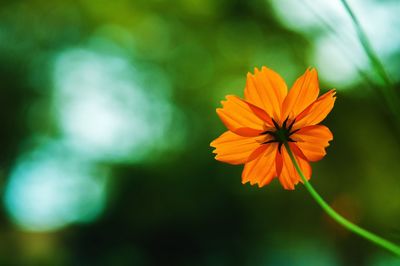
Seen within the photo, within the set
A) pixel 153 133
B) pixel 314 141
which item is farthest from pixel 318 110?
pixel 153 133

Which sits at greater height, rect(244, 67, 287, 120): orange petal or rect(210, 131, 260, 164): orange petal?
rect(244, 67, 287, 120): orange petal

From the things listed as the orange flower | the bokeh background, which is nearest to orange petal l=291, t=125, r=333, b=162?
the orange flower

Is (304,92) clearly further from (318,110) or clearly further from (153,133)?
(153,133)

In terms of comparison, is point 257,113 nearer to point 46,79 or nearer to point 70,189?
point 46,79

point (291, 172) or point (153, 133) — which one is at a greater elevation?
point (153, 133)

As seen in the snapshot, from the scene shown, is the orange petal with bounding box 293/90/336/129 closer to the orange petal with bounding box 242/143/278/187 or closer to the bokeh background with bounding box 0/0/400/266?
the orange petal with bounding box 242/143/278/187
